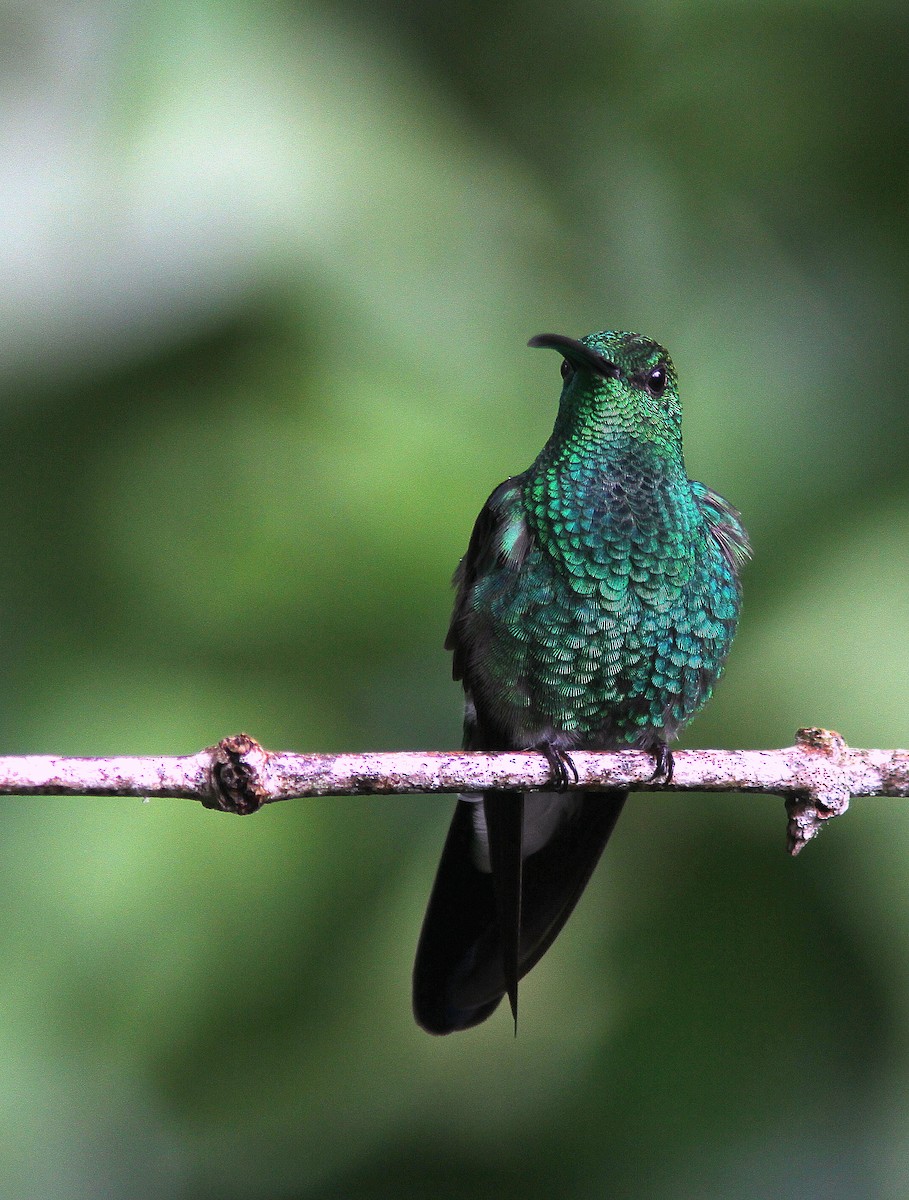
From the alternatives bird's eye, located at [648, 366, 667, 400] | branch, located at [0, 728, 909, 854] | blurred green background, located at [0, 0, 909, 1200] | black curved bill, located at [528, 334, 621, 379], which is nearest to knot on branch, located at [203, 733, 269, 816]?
branch, located at [0, 728, 909, 854]

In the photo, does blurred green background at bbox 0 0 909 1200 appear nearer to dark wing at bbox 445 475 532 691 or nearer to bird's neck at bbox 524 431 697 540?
dark wing at bbox 445 475 532 691

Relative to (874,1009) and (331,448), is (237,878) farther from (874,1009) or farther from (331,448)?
(874,1009)

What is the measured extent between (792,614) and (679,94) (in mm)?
1644

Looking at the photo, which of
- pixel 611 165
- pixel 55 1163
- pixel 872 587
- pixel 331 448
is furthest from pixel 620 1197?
pixel 611 165

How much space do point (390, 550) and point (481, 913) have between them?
0.95 m

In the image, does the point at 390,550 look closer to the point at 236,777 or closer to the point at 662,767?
the point at 662,767

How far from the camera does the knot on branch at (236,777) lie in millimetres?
1789

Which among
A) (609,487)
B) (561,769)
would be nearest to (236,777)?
(561,769)

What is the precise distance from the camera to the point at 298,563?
11.0 ft

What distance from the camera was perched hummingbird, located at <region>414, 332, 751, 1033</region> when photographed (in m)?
2.42

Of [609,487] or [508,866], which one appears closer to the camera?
[609,487]

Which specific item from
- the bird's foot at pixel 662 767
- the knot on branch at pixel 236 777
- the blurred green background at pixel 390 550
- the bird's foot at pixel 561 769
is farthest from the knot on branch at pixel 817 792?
the blurred green background at pixel 390 550

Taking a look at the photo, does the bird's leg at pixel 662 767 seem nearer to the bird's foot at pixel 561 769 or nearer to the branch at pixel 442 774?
the branch at pixel 442 774

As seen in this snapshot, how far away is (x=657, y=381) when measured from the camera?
96.2 inches
